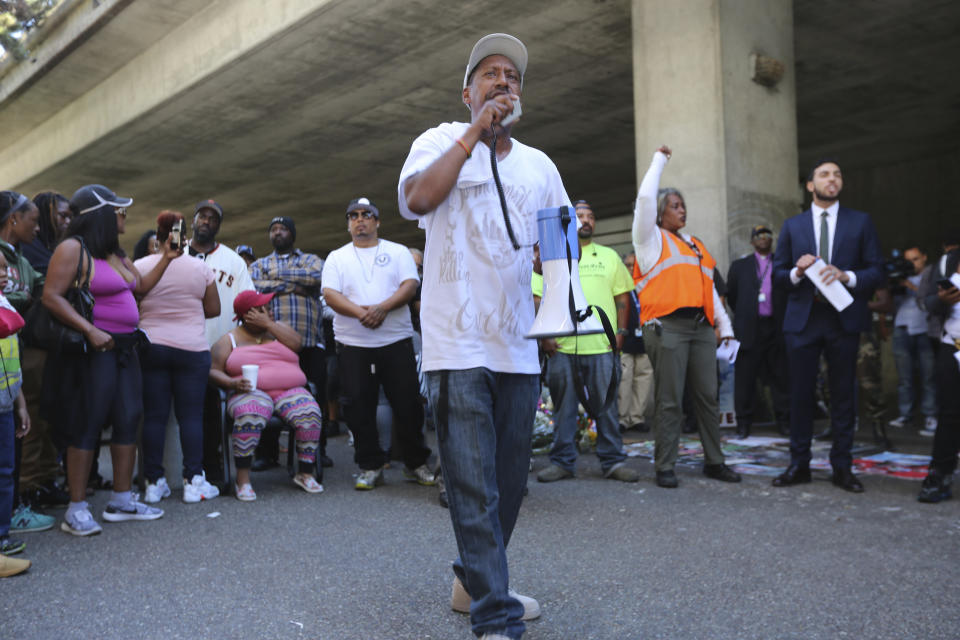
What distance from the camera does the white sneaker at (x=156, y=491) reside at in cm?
561

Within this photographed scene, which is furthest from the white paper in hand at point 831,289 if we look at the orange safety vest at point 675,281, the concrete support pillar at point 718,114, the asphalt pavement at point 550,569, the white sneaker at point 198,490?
the white sneaker at point 198,490

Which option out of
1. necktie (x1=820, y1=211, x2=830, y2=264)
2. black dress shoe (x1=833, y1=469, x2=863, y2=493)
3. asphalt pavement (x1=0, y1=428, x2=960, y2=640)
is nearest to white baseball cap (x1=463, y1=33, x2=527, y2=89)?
asphalt pavement (x1=0, y1=428, x2=960, y2=640)

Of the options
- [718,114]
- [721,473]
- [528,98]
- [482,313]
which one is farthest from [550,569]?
[528,98]

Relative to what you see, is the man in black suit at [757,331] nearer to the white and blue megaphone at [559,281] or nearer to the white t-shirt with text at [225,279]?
the white t-shirt with text at [225,279]

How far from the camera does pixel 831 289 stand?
5.30 meters

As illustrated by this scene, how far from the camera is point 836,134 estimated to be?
656 inches

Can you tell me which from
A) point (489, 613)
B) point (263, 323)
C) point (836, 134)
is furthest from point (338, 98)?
point (489, 613)

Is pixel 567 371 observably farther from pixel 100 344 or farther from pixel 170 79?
pixel 170 79

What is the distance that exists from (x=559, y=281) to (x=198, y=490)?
397cm

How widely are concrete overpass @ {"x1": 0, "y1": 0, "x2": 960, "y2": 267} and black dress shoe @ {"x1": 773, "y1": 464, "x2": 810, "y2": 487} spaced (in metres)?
3.17

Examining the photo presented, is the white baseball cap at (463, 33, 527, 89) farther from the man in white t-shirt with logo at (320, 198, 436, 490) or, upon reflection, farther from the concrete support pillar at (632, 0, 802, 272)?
the concrete support pillar at (632, 0, 802, 272)

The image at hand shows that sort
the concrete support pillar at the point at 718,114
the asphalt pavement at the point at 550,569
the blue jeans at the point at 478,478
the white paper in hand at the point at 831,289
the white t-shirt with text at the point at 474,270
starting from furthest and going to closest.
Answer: the concrete support pillar at the point at 718,114
the white paper in hand at the point at 831,289
the asphalt pavement at the point at 550,569
the white t-shirt with text at the point at 474,270
the blue jeans at the point at 478,478

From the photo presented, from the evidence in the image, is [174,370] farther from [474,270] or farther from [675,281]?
[474,270]

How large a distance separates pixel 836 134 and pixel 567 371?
42.5 feet
